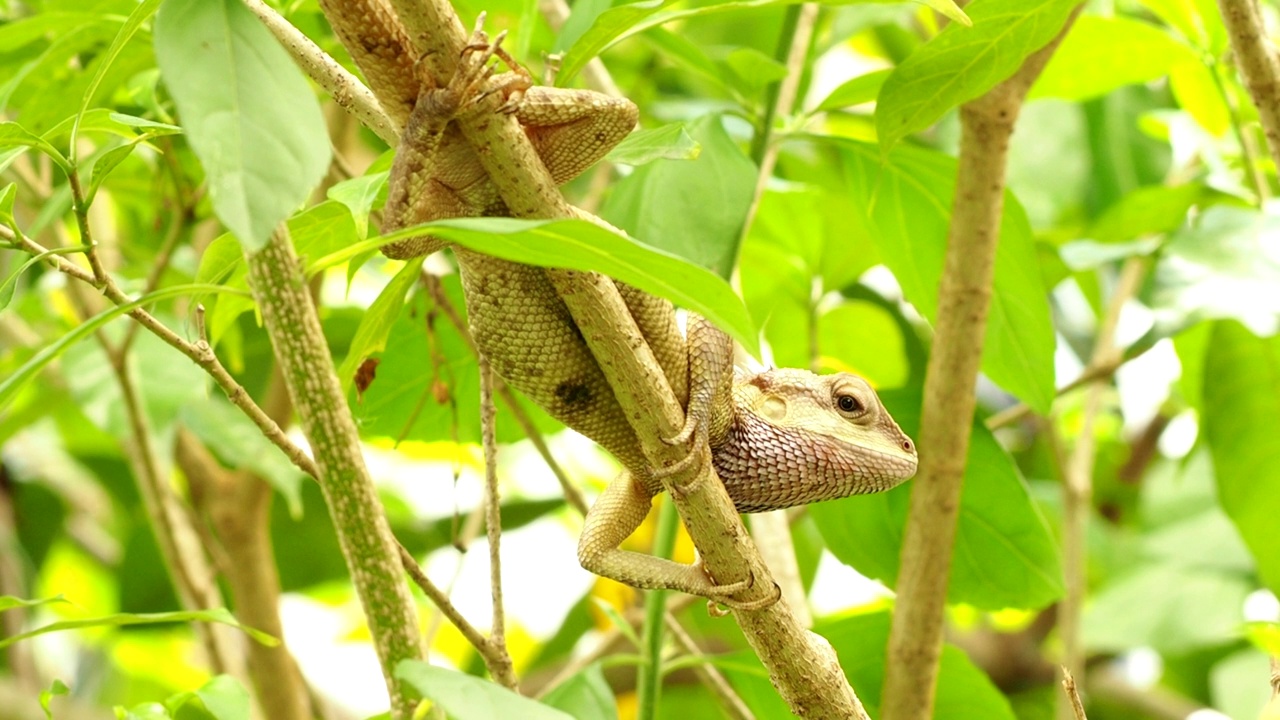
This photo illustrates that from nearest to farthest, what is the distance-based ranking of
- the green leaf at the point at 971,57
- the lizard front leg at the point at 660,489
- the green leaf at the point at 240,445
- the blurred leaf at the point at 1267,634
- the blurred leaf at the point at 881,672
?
the lizard front leg at the point at 660,489
the green leaf at the point at 971,57
the blurred leaf at the point at 1267,634
the blurred leaf at the point at 881,672
the green leaf at the point at 240,445

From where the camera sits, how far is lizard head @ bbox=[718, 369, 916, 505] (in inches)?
45.2

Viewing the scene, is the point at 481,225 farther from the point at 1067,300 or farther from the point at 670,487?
the point at 1067,300

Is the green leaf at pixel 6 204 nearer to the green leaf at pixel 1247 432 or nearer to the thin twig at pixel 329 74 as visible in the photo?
the thin twig at pixel 329 74

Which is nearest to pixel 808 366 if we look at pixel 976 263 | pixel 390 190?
pixel 976 263

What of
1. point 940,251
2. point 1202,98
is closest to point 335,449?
point 940,251

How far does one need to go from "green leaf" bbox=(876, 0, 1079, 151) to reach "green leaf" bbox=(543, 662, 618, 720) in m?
0.63

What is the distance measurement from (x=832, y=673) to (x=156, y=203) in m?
1.38

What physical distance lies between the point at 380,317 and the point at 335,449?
13.3 inches

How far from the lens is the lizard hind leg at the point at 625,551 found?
1.07 meters

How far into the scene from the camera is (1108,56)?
1700 millimetres

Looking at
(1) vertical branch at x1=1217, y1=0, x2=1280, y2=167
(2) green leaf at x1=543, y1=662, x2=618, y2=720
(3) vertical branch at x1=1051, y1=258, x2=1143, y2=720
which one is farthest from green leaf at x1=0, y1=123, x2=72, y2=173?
(3) vertical branch at x1=1051, y1=258, x2=1143, y2=720

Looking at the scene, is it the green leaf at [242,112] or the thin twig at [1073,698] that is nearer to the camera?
the green leaf at [242,112]

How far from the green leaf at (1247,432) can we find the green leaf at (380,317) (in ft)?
4.00

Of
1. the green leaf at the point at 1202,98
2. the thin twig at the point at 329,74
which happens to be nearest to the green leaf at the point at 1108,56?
the green leaf at the point at 1202,98
